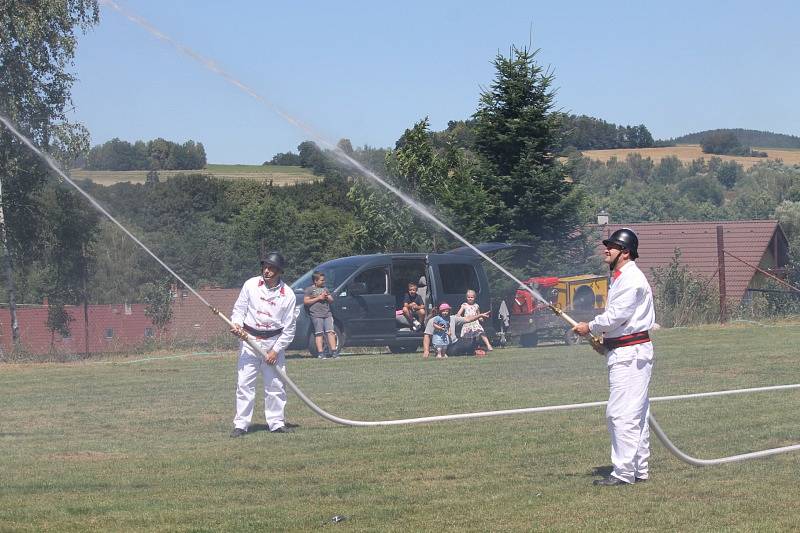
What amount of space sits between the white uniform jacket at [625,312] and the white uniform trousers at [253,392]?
4.30m

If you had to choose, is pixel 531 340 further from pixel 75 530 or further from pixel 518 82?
pixel 75 530

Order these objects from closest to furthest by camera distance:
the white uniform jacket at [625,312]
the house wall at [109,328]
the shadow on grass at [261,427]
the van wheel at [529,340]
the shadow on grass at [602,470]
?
the white uniform jacket at [625,312] < the shadow on grass at [602,470] < the shadow on grass at [261,427] < the van wheel at [529,340] < the house wall at [109,328]

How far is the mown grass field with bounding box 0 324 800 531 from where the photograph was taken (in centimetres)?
774

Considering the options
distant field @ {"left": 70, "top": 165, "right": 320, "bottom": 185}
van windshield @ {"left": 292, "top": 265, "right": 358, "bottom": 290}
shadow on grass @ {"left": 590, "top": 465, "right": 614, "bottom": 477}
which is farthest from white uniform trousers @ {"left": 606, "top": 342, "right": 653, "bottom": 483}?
distant field @ {"left": 70, "top": 165, "right": 320, "bottom": 185}

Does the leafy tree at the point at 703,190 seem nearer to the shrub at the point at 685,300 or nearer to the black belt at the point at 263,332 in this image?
the shrub at the point at 685,300

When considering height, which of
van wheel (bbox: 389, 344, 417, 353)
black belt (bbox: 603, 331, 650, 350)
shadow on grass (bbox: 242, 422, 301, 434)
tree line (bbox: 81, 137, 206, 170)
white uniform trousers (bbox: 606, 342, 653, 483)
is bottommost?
van wheel (bbox: 389, 344, 417, 353)

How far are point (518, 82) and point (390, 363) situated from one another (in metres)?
14.2

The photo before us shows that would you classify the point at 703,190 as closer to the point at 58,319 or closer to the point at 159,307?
the point at 159,307

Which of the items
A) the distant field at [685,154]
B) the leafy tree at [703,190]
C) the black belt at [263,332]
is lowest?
the black belt at [263,332]

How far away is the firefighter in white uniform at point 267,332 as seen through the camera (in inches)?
477

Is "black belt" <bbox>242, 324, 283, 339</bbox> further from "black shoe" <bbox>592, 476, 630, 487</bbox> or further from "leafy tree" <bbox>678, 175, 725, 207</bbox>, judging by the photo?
"leafy tree" <bbox>678, 175, 725, 207</bbox>

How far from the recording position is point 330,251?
143 ft

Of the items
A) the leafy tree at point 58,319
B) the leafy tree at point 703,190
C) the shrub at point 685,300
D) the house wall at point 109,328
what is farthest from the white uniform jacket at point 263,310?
the leafy tree at point 703,190

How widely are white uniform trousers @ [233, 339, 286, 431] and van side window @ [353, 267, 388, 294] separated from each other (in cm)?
1168
